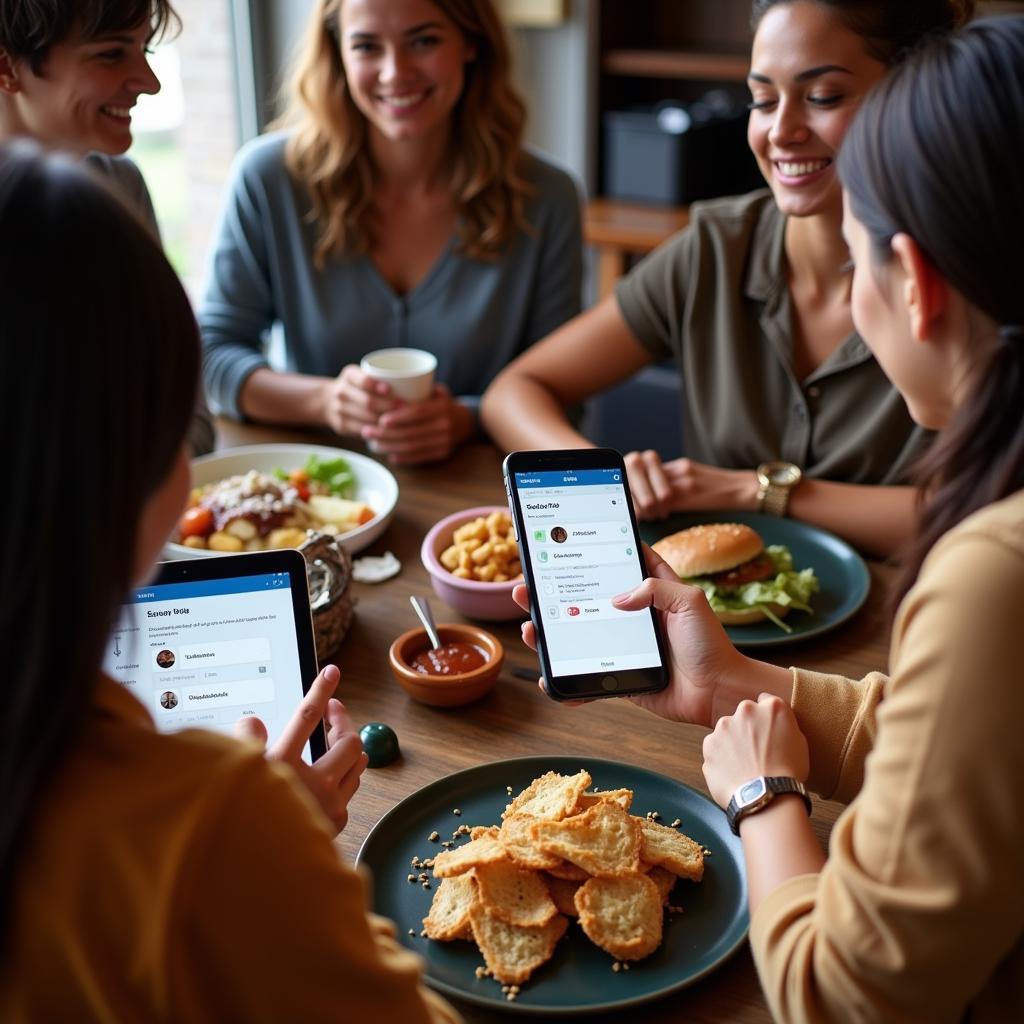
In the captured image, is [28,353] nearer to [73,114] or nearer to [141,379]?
[141,379]

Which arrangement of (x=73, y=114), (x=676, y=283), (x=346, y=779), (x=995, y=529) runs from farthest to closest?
(x=676, y=283)
(x=73, y=114)
(x=346, y=779)
(x=995, y=529)

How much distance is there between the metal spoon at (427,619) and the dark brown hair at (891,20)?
3.57 feet

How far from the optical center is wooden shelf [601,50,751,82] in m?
3.52

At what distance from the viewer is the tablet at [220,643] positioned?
110cm

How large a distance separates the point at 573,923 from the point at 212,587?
0.48 m

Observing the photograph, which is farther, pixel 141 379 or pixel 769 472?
pixel 769 472

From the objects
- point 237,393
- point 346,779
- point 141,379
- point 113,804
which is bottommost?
point 237,393

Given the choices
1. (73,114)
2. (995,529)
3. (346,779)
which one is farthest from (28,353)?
(73,114)

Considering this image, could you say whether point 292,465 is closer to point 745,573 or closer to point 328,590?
point 328,590

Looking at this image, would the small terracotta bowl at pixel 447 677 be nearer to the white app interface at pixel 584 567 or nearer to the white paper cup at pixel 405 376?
the white app interface at pixel 584 567

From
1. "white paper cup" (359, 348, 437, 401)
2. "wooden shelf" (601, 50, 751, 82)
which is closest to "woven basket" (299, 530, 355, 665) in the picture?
"white paper cup" (359, 348, 437, 401)

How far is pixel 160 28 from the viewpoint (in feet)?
5.66

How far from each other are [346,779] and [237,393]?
51.7 inches

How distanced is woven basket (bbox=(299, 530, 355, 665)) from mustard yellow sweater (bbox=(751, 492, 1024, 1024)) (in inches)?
28.5
